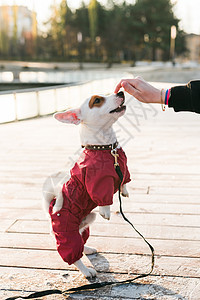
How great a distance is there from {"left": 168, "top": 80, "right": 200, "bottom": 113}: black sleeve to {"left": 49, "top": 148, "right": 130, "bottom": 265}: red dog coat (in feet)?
1.55

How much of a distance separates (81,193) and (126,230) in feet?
2.93

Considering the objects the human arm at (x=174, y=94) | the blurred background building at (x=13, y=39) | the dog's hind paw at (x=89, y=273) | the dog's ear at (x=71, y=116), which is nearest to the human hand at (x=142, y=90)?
the human arm at (x=174, y=94)

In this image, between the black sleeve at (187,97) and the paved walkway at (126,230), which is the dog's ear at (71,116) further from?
the paved walkway at (126,230)

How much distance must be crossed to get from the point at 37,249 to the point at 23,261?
0.17 m

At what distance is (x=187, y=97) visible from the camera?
1894 mm

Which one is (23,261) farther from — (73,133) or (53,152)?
(73,133)

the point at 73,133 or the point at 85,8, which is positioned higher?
the point at 85,8

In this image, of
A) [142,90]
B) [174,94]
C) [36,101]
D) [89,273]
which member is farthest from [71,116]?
[36,101]

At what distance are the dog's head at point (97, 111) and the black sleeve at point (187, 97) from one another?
0.29m

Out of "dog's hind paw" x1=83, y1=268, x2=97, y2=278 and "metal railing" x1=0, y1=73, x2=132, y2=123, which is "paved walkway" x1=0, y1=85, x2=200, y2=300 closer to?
"dog's hind paw" x1=83, y1=268, x2=97, y2=278

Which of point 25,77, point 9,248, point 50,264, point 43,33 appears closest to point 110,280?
point 50,264

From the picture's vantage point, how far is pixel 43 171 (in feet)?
14.9

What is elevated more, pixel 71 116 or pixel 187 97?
pixel 187 97

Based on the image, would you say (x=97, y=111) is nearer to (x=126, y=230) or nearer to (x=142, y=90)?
(x=142, y=90)
